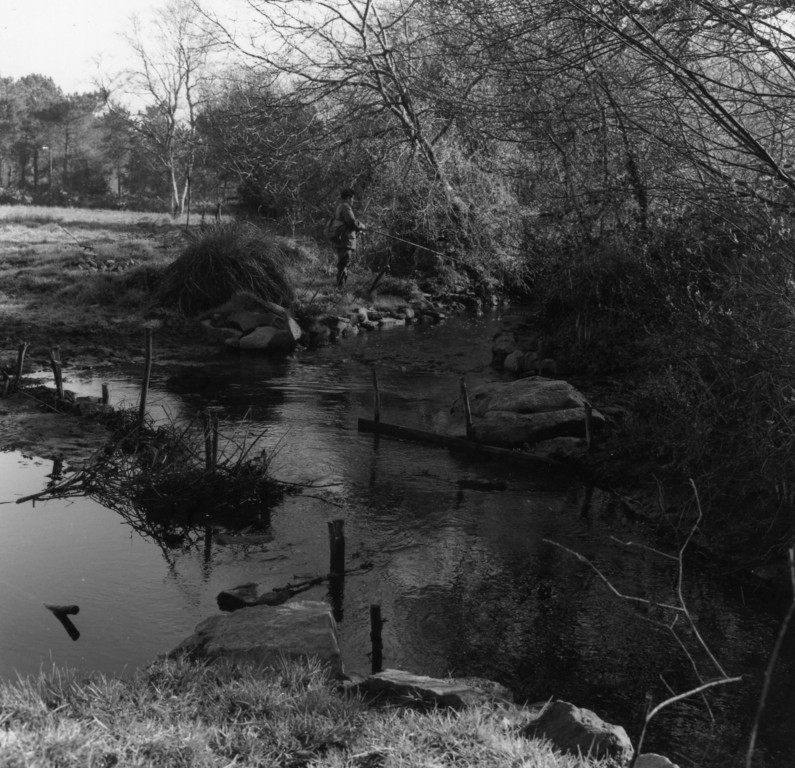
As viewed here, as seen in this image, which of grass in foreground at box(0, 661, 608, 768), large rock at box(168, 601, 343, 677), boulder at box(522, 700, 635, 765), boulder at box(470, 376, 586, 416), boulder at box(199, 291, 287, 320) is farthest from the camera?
boulder at box(199, 291, 287, 320)

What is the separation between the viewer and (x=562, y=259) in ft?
48.3

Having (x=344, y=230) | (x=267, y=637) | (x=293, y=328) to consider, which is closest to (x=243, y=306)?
(x=293, y=328)

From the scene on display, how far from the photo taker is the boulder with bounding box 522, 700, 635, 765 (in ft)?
13.0

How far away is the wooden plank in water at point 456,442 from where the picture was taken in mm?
9969

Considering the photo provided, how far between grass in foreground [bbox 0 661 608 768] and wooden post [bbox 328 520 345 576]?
7.35ft

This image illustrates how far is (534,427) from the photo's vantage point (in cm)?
1060

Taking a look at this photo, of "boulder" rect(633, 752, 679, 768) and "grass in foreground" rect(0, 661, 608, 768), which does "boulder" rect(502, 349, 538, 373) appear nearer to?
"grass in foreground" rect(0, 661, 608, 768)

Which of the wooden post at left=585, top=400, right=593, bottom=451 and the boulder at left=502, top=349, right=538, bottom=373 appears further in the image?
the boulder at left=502, top=349, right=538, bottom=373

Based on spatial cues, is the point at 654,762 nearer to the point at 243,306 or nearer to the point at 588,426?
the point at 588,426

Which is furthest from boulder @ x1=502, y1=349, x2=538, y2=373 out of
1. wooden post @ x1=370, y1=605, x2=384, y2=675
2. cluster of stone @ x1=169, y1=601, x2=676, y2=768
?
cluster of stone @ x1=169, y1=601, x2=676, y2=768

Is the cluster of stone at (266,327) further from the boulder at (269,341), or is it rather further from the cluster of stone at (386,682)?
the cluster of stone at (386,682)

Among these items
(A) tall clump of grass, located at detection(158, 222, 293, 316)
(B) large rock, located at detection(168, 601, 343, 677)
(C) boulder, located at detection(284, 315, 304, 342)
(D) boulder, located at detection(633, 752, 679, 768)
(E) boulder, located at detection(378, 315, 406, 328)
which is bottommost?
(B) large rock, located at detection(168, 601, 343, 677)

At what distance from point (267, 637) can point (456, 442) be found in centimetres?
553

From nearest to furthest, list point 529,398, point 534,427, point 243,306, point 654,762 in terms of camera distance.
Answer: point 654,762, point 534,427, point 529,398, point 243,306
